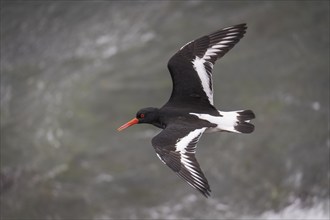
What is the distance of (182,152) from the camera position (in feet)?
21.6

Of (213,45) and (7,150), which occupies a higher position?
(213,45)

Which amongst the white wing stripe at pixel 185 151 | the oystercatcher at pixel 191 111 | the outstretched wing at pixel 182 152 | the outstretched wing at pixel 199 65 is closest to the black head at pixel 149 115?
the oystercatcher at pixel 191 111

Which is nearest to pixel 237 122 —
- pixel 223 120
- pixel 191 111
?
pixel 223 120

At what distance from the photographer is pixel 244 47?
12445 millimetres

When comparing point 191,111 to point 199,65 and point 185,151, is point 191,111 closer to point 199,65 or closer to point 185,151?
point 199,65

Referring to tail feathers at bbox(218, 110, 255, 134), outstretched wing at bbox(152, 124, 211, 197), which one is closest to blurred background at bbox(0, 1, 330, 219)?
tail feathers at bbox(218, 110, 255, 134)

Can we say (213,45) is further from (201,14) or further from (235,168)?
(201,14)

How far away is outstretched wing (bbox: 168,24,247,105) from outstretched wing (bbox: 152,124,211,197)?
0.67m

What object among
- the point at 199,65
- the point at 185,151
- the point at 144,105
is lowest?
the point at 144,105

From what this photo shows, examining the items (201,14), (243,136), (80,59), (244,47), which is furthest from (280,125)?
(80,59)

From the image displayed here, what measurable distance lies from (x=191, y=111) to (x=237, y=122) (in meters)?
0.56

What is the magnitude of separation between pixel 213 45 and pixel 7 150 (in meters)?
5.34

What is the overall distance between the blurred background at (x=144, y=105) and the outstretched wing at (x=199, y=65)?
318cm

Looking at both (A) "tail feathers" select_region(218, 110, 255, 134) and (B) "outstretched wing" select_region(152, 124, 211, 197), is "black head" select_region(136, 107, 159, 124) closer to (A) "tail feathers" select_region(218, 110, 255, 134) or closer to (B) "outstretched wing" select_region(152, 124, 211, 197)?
(B) "outstretched wing" select_region(152, 124, 211, 197)
